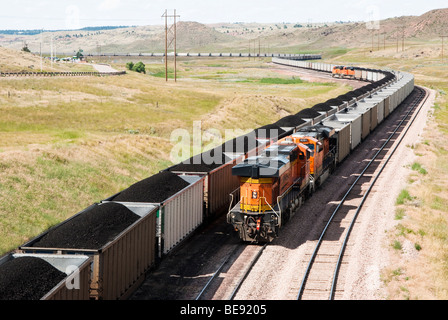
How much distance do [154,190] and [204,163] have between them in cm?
636

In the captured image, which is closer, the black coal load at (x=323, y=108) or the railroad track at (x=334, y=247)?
the railroad track at (x=334, y=247)

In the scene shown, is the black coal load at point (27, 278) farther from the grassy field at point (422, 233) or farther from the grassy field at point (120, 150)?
the grassy field at point (120, 150)

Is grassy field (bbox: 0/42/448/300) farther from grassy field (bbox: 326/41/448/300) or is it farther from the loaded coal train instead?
the loaded coal train

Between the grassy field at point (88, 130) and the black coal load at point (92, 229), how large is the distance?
1017 cm

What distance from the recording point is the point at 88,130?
58.3 m

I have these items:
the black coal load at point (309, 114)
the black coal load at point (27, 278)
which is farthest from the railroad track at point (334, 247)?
the black coal load at point (27, 278)

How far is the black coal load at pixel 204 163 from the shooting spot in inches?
1060

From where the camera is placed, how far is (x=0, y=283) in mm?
13422

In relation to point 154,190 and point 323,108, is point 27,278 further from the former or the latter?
point 323,108

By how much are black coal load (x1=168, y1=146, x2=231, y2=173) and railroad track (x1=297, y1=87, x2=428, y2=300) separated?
635 cm

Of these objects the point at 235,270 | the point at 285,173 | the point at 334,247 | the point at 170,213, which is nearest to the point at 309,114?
the point at 285,173

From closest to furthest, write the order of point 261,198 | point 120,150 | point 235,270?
point 235,270 < point 261,198 < point 120,150

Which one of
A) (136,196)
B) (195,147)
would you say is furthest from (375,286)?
(195,147)
